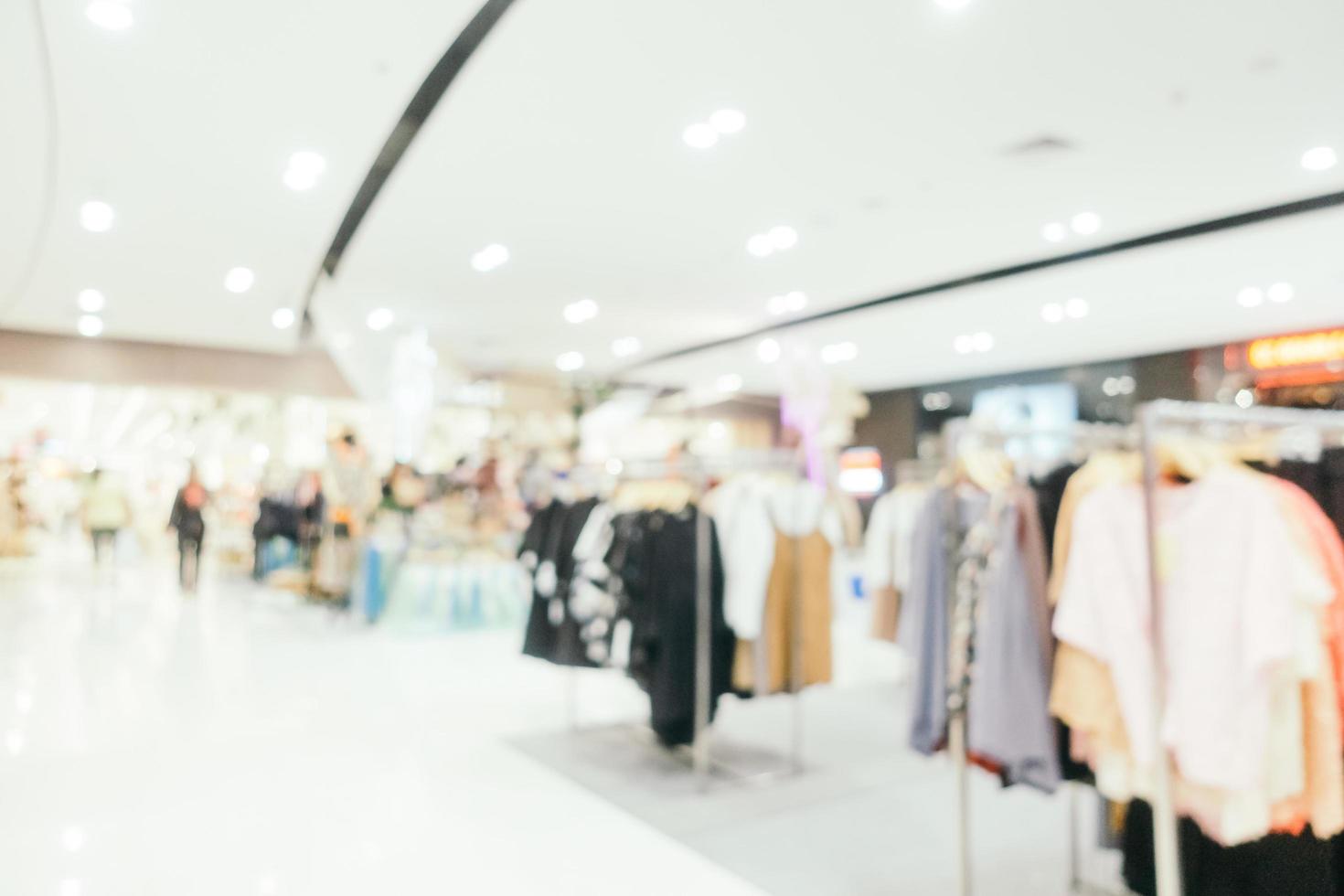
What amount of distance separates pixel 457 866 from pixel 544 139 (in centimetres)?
431

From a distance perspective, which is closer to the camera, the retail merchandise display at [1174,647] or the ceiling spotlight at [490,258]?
the retail merchandise display at [1174,647]

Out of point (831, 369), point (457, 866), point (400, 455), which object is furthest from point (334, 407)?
point (457, 866)

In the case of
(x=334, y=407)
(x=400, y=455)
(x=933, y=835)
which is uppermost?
(x=334, y=407)

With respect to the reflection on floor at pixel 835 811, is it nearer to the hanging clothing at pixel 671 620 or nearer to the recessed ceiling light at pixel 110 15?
the hanging clothing at pixel 671 620

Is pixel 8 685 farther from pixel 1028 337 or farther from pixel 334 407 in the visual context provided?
pixel 1028 337

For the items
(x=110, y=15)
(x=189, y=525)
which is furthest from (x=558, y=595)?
(x=189, y=525)

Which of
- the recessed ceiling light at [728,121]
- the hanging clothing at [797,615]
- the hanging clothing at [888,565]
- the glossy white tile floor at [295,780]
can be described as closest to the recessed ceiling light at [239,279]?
the glossy white tile floor at [295,780]

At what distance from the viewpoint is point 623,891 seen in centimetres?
280

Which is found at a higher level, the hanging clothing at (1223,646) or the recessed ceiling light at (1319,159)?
the recessed ceiling light at (1319,159)

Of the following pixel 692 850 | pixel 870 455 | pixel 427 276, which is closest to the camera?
pixel 692 850

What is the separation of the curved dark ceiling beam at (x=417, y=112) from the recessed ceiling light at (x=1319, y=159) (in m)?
5.29

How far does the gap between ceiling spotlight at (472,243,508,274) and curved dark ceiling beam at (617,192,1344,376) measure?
436 cm

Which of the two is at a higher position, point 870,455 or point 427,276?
point 427,276

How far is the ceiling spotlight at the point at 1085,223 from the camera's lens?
704 cm
